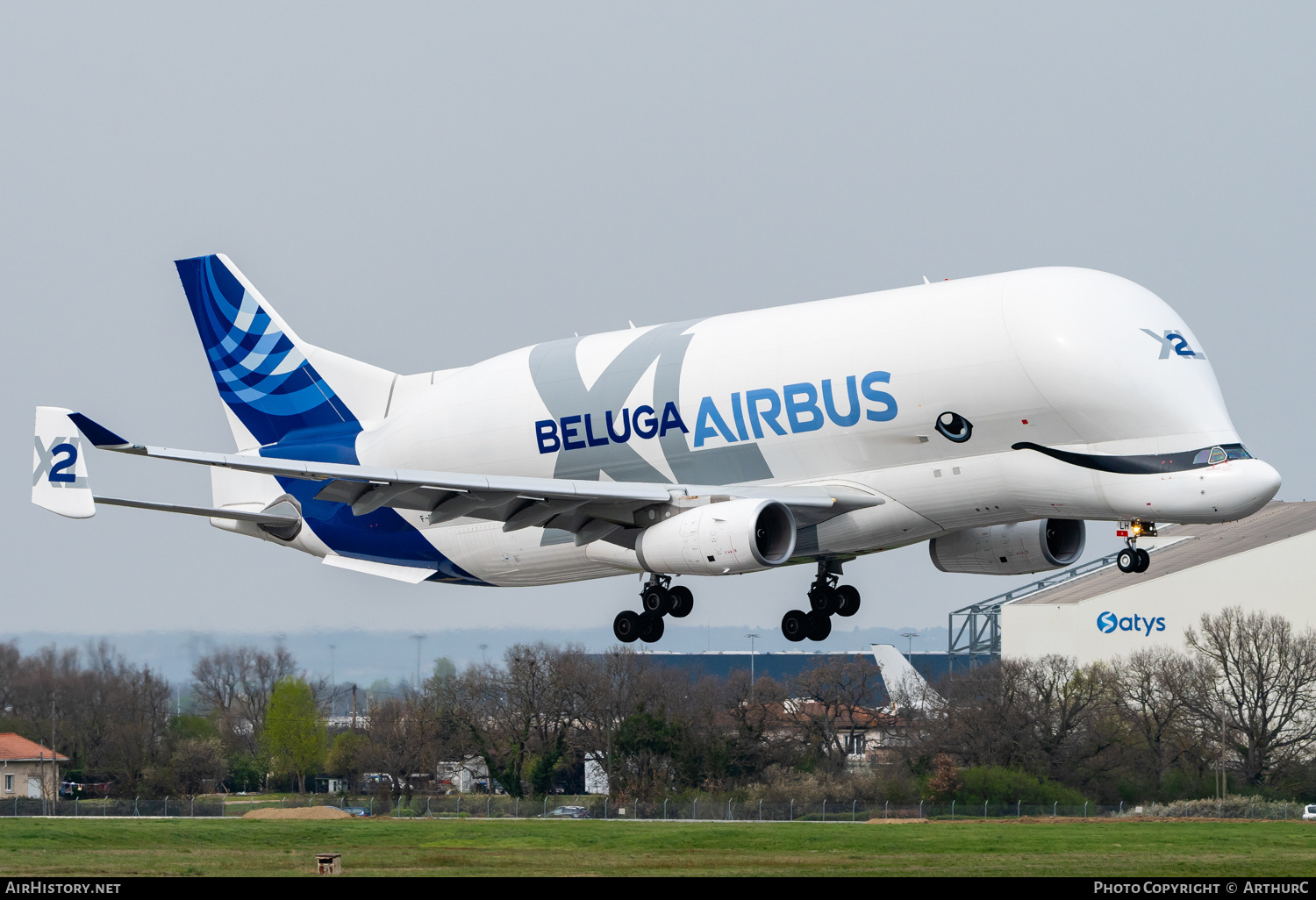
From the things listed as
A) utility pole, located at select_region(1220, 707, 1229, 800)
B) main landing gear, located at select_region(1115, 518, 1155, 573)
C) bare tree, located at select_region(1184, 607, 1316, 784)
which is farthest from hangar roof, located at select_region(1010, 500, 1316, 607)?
main landing gear, located at select_region(1115, 518, 1155, 573)

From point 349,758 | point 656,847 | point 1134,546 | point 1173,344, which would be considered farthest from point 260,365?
point 349,758

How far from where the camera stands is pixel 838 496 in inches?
1451

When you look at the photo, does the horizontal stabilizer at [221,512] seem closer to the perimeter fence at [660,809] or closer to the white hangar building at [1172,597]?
the perimeter fence at [660,809]

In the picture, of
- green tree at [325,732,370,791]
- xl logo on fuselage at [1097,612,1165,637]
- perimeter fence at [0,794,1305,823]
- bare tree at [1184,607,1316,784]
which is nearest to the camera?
→ perimeter fence at [0,794,1305,823]

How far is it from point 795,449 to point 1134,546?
24.9ft

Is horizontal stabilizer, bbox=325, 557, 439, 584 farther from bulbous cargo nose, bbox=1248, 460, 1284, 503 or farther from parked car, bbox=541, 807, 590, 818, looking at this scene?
parked car, bbox=541, 807, 590, 818

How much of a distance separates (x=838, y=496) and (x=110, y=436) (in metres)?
15.7

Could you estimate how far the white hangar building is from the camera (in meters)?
111

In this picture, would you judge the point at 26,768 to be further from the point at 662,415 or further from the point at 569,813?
the point at 662,415

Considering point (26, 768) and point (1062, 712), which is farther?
point (26, 768)

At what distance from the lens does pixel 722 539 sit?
3612 centimetres

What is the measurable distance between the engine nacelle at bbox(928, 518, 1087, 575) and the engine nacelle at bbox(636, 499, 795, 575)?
17.5 feet

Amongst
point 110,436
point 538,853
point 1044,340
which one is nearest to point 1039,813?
point 538,853

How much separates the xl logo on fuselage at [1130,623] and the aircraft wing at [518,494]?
7992 cm
